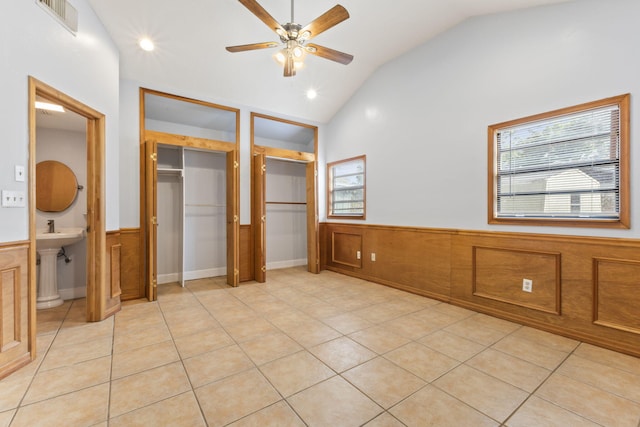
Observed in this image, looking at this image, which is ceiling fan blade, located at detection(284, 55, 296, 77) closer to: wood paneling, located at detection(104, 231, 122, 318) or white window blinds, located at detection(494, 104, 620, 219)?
white window blinds, located at detection(494, 104, 620, 219)

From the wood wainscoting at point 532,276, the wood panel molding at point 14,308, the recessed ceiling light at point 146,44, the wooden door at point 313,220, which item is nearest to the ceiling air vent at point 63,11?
the recessed ceiling light at point 146,44

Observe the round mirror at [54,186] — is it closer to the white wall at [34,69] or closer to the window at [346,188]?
the white wall at [34,69]

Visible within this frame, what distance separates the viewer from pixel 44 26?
2.27 m

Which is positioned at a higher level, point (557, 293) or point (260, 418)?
point (557, 293)

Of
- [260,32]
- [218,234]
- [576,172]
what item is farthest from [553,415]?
[218,234]

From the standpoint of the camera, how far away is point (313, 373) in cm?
200

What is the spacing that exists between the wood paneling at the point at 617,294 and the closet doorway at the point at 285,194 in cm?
374

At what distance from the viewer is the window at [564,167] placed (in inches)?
92.6

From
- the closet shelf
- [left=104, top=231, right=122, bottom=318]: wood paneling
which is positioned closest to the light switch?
[left=104, top=231, right=122, bottom=318]: wood paneling

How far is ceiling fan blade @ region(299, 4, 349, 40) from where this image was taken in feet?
7.29

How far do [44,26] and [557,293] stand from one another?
5100mm

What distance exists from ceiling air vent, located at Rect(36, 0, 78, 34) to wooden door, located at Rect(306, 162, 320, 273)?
11.5 ft

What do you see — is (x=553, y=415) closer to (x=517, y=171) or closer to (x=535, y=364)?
(x=535, y=364)

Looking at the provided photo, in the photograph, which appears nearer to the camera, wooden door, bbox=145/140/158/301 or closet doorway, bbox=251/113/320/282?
wooden door, bbox=145/140/158/301
